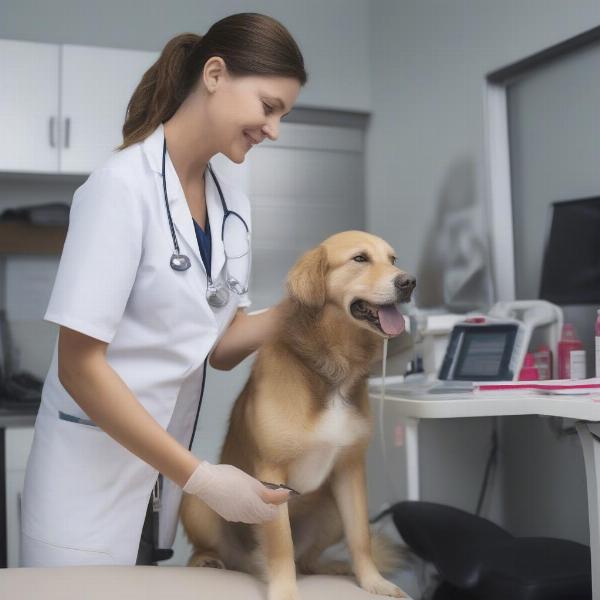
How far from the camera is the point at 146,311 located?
3.89ft

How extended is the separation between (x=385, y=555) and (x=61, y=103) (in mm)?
2169

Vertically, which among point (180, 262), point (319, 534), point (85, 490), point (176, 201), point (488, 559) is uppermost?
point (176, 201)

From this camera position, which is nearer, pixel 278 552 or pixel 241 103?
pixel 241 103

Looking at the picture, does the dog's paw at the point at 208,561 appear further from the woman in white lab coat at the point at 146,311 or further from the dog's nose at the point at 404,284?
the dog's nose at the point at 404,284

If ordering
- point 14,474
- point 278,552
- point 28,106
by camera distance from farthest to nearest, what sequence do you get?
point 28,106 < point 14,474 < point 278,552

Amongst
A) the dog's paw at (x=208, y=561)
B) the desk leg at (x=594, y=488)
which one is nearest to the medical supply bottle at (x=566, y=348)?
the desk leg at (x=594, y=488)

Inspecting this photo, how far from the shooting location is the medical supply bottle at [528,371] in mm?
2125

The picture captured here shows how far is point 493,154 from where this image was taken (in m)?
2.87

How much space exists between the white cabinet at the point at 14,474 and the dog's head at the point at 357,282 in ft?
5.30

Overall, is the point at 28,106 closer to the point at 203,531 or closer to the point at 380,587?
the point at 203,531

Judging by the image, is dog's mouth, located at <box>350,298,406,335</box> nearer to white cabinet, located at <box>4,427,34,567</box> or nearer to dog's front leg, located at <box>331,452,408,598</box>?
dog's front leg, located at <box>331,452,408,598</box>

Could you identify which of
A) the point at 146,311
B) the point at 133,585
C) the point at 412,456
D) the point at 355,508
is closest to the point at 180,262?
the point at 146,311

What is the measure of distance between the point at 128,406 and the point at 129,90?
88.1 inches

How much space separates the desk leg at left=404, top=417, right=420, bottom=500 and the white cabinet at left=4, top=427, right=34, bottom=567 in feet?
4.28
